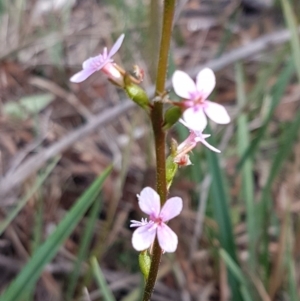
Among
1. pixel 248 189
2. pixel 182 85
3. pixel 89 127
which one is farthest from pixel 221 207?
pixel 182 85

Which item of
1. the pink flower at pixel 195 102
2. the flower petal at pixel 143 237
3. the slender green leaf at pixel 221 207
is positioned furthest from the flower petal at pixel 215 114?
the slender green leaf at pixel 221 207

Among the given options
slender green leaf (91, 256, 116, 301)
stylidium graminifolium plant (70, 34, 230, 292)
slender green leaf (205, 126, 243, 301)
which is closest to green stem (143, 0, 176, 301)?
stylidium graminifolium plant (70, 34, 230, 292)

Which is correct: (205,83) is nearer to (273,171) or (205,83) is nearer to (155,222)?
(155,222)

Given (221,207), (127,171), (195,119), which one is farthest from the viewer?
(127,171)

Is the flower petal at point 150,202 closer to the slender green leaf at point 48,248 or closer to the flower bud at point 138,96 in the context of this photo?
the flower bud at point 138,96

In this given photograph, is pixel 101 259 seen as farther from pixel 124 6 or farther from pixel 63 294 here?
pixel 124 6

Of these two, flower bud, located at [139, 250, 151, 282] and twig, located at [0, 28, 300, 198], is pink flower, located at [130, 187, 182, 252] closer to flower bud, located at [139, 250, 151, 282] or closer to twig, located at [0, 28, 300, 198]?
flower bud, located at [139, 250, 151, 282]
